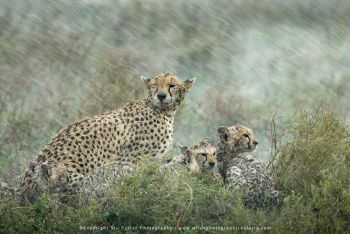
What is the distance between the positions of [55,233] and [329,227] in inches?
82.8

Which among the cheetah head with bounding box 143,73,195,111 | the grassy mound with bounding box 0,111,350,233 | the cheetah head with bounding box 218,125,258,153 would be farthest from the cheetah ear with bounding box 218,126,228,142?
the grassy mound with bounding box 0,111,350,233

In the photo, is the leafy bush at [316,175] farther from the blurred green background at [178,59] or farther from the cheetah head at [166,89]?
the blurred green background at [178,59]

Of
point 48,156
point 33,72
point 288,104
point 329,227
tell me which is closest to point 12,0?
point 33,72

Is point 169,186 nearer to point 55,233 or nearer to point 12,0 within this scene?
point 55,233

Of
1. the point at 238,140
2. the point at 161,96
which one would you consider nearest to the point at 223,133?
the point at 238,140

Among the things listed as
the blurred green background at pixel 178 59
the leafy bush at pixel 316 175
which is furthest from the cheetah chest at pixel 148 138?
the blurred green background at pixel 178 59

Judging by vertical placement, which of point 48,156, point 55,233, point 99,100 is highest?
point 99,100

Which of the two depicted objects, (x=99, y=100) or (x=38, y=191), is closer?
(x=38, y=191)

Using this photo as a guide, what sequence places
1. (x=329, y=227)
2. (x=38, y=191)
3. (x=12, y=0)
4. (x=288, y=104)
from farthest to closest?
(x=12, y=0)
(x=288, y=104)
(x=38, y=191)
(x=329, y=227)

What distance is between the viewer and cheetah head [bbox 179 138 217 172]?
469 inches

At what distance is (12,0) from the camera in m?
17.4

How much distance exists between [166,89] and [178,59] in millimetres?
→ 4149

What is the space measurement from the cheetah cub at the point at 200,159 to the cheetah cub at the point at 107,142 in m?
0.49

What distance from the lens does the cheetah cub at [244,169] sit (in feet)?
38.1
